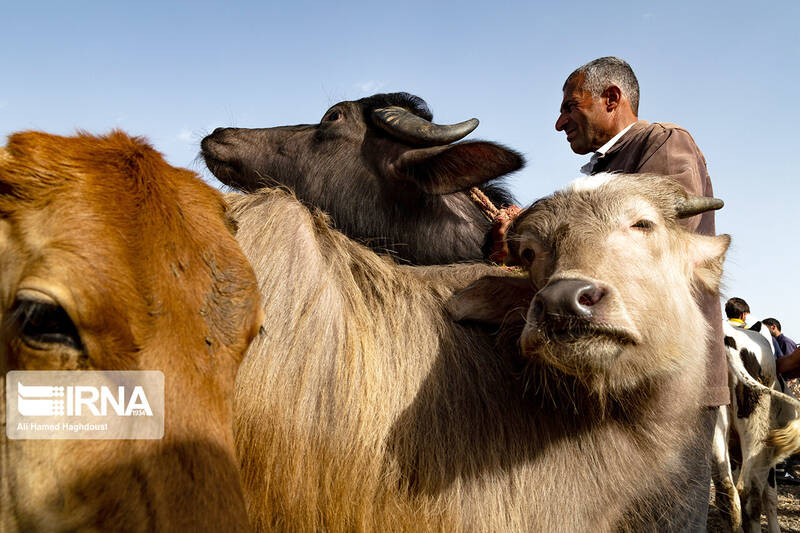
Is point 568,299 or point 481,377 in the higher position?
point 568,299

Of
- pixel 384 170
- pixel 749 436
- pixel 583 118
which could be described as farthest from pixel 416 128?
pixel 749 436

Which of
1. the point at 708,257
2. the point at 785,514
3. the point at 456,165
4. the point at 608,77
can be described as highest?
the point at 608,77

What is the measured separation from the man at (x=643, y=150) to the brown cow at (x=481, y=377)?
0.40 metres

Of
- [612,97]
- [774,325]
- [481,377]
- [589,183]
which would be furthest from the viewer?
[774,325]

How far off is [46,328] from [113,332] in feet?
0.58

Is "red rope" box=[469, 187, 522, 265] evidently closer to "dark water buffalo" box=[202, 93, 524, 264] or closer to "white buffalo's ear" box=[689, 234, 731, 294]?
"dark water buffalo" box=[202, 93, 524, 264]

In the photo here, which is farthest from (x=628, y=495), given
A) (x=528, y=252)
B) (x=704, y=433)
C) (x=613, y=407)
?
(x=528, y=252)

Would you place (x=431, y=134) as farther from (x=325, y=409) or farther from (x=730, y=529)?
(x=730, y=529)

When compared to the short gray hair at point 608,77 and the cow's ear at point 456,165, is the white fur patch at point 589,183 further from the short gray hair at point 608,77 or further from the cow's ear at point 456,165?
the short gray hair at point 608,77

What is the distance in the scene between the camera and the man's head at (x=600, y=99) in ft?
12.0

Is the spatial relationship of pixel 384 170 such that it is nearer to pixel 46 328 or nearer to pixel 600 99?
pixel 600 99

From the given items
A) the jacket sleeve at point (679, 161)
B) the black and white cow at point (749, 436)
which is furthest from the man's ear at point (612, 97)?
the black and white cow at point (749, 436)

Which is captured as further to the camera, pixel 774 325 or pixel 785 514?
pixel 774 325

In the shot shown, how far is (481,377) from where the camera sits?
8.22 ft
